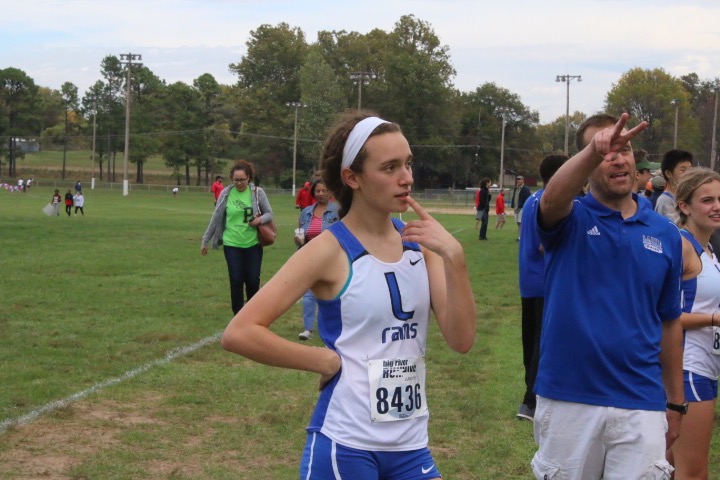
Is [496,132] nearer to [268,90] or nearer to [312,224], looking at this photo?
[268,90]

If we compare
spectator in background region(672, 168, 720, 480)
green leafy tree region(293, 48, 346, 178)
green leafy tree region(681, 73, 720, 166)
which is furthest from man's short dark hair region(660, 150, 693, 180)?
green leafy tree region(293, 48, 346, 178)

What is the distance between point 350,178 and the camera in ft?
11.7

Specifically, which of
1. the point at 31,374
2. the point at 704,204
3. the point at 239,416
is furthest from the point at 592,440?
the point at 31,374

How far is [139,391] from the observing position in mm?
9109

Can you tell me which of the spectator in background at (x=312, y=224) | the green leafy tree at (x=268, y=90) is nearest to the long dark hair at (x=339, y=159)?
the spectator in background at (x=312, y=224)

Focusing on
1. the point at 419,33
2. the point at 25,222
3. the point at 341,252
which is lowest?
the point at 25,222

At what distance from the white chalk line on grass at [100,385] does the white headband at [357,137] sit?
509 cm

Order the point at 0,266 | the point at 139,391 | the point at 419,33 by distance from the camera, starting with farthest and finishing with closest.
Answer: the point at 419,33, the point at 0,266, the point at 139,391

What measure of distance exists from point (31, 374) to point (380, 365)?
713 cm

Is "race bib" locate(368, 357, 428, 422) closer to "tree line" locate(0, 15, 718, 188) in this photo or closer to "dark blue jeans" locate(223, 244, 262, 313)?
"dark blue jeans" locate(223, 244, 262, 313)

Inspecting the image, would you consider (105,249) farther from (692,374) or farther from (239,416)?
(692,374)

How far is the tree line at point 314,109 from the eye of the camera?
11262 centimetres

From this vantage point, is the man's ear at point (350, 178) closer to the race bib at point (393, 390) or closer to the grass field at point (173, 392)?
the race bib at point (393, 390)

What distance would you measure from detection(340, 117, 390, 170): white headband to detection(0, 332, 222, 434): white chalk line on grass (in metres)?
5.09
